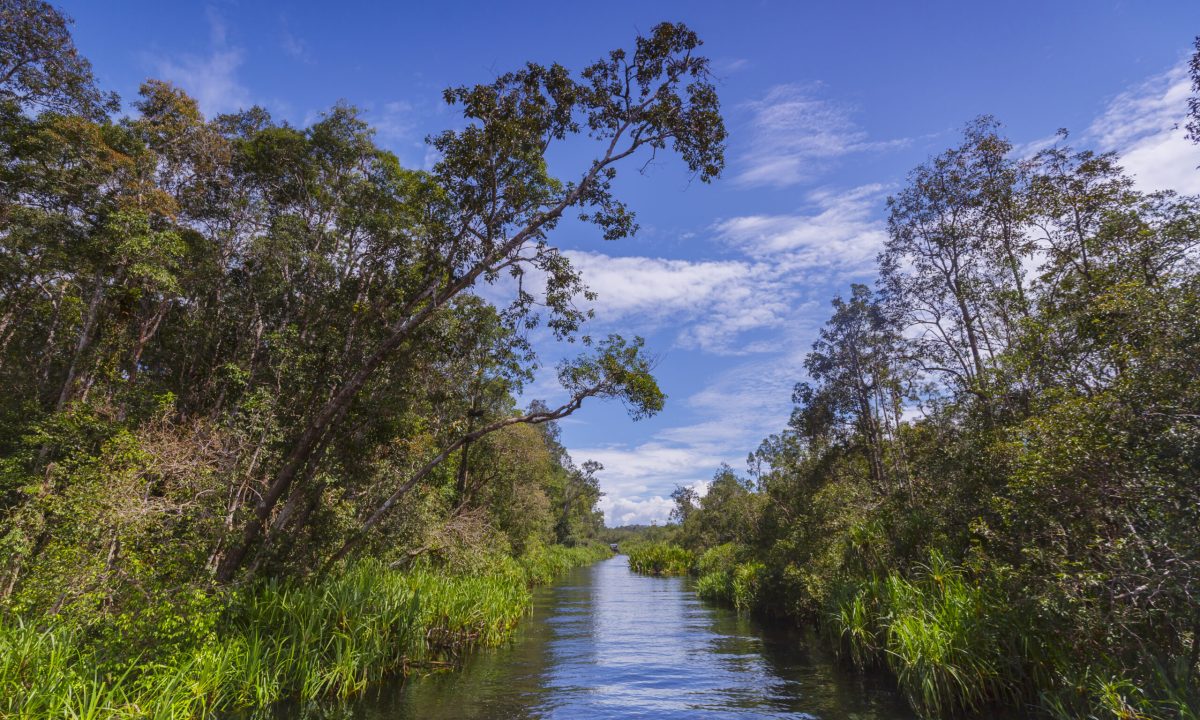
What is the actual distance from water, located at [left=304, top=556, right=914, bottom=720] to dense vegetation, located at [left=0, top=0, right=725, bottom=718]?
1.57 meters

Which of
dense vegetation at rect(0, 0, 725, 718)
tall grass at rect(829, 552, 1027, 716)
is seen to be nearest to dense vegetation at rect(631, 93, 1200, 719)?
tall grass at rect(829, 552, 1027, 716)

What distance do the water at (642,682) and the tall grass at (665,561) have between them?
130 ft

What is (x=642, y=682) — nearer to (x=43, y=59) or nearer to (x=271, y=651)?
(x=271, y=651)

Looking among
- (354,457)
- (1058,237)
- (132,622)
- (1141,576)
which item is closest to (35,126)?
(354,457)

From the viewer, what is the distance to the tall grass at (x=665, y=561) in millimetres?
61625

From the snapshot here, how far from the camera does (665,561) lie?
6391cm

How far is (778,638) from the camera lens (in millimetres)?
20656

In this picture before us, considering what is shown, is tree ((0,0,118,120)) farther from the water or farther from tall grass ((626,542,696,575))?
tall grass ((626,542,696,575))

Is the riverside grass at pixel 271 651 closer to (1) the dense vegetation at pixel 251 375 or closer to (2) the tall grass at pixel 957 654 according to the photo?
(1) the dense vegetation at pixel 251 375

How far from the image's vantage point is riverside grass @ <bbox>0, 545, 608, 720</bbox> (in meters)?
6.87

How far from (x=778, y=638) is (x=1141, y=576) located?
1629cm

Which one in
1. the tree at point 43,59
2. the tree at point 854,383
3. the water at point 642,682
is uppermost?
the tree at point 43,59

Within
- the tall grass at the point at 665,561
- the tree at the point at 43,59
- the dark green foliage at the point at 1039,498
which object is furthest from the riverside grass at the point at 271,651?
the tall grass at the point at 665,561

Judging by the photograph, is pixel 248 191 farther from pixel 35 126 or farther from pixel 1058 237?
pixel 1058 237
